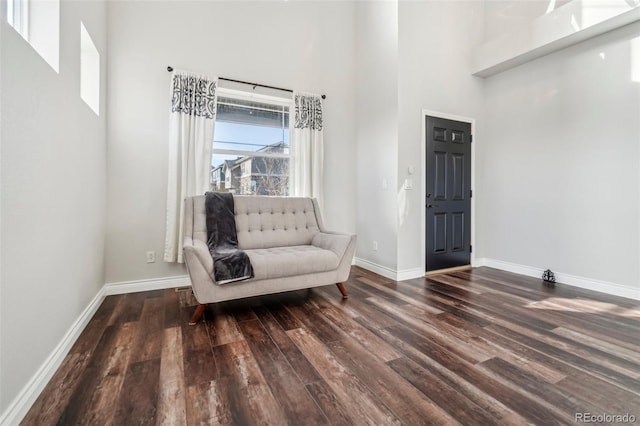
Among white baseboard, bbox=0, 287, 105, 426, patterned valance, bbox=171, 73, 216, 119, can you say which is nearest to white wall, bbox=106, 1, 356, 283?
patterned valance, bbox=171, 73, 216, 119

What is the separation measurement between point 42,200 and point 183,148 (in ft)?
5.47

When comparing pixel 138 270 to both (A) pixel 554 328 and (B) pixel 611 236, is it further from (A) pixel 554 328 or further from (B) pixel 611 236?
(B) pixel 611 236

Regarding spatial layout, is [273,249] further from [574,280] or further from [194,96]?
[574,280]

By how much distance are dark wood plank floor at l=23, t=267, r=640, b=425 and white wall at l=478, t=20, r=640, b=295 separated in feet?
2.23

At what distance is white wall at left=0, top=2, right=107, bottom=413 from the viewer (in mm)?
1188

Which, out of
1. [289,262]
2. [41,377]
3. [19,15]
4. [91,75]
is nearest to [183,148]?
[91,75]

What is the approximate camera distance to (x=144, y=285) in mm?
3049

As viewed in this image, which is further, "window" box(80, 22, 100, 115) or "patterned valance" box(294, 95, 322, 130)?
"patterned valance" box(294, 95, 322, 130)

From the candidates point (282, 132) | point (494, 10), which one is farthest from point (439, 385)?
point (494, 10)

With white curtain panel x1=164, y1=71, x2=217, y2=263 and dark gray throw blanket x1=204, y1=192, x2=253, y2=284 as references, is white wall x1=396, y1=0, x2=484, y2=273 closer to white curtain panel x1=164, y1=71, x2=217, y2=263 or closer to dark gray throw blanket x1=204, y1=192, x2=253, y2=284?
dark gray throw blanket x1=204, y1=192, x2=253, y2=284

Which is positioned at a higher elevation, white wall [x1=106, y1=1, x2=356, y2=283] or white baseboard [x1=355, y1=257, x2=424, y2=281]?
white wall [x1=106, y1=1, x2=356, y2=283]

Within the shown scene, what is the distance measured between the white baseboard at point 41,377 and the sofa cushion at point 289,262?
4.00ft

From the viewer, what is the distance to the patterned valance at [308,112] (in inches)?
145

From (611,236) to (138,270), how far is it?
15.8ft
